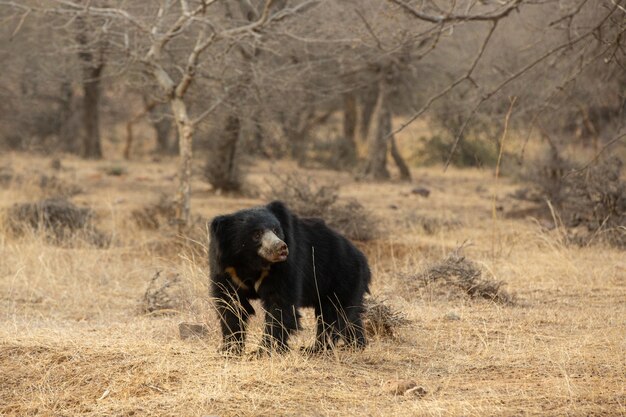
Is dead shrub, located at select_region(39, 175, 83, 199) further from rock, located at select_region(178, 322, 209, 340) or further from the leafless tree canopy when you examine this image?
rock, located at select_region(178, 322, 209, 340)

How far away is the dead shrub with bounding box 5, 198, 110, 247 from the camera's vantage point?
11.0 meters

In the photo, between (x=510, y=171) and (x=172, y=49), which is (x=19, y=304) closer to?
(x=172, y=49)

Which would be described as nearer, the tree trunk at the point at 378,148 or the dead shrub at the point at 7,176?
the dead shrub at the point at 7,176

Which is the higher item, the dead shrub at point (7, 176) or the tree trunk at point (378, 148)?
the tree trunk at point (378, 148)

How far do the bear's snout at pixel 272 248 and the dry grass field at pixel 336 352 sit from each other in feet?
1.85

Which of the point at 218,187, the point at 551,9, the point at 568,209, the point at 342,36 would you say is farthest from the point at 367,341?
the point at 218,187

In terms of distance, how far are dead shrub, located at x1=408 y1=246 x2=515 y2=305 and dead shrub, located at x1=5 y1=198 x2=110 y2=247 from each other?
178 inches

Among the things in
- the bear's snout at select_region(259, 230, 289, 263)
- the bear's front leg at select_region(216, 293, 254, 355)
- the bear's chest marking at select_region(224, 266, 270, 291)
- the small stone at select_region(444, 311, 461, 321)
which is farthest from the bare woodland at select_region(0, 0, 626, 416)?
the bear's snout at select_region(259, 230, 289, 263)

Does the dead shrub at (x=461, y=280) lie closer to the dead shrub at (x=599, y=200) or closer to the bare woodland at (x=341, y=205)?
the bare woodland at (x=341, y=205)

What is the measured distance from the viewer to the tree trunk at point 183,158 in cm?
1107

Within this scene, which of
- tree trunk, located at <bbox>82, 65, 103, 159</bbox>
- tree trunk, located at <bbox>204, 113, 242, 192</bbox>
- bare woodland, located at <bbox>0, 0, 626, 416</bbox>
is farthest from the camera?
tree trunk, located at <bbox>82, 65, 103, 159</bbox>

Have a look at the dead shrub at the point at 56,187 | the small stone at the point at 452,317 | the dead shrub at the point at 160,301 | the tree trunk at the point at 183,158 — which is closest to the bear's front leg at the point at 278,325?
the small stone at the point at 452,317

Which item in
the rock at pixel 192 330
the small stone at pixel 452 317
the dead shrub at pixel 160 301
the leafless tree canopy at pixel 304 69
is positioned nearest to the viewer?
the rock at pixel 192 330

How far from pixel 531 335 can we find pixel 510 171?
15.5m
